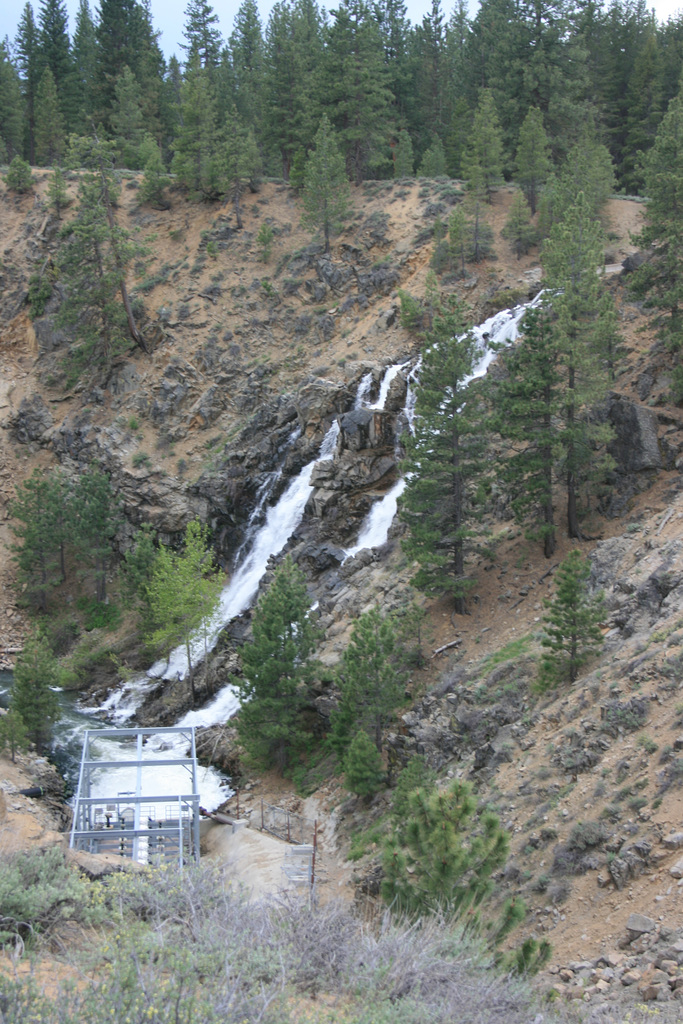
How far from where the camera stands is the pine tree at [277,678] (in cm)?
2484

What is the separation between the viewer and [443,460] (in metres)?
26.1

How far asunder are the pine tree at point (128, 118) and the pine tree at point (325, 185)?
62.5 ft

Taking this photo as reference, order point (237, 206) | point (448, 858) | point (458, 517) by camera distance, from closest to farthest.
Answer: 1. point (448, 858)
2. point (458, 517)
3. point (237, 206)

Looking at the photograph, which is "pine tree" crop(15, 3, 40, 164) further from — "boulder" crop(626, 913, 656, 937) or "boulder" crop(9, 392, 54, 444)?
"boulder" crop(626, 913, 656, 937)

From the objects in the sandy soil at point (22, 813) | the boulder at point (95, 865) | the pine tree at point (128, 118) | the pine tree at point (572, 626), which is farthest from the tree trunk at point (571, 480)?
the pine tree at point (128, 118)

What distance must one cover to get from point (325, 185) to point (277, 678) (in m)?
33.3

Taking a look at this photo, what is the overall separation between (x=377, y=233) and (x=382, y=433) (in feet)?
61.4

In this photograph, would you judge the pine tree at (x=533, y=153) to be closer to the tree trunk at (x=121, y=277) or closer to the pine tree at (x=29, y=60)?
the tree trunk at (x=121, y=277)

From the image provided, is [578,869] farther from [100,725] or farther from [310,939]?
[100,725]

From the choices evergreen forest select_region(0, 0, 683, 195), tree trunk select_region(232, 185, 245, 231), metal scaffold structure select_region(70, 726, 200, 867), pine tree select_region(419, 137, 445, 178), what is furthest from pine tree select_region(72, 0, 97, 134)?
metal scaffold structure select_region(70, 726, 200, 867)

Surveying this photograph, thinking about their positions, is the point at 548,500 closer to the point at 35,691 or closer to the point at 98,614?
the point at 35,691

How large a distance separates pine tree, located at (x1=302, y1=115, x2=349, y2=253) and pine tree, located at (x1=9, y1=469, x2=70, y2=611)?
71.6 feet

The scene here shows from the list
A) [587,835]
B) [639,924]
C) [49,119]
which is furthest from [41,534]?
[49,119]

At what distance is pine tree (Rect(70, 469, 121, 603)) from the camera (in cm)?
3900
